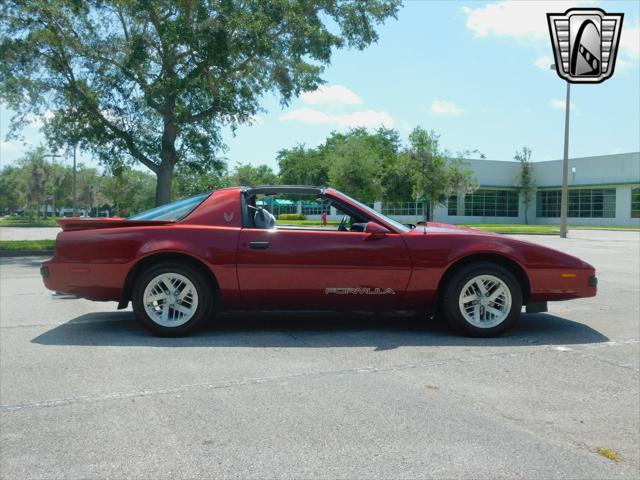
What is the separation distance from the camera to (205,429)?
335 centimetres

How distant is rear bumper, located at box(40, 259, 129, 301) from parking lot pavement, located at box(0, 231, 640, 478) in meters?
0.42

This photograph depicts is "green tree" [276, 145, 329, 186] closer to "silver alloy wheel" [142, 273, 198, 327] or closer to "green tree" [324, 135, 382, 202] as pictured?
"green tree" [324, 135, 382, 202]

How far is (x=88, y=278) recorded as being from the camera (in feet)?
18.7

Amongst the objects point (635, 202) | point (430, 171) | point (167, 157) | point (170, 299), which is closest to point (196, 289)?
point (170, 299)

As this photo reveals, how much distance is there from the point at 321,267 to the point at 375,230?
0.62m

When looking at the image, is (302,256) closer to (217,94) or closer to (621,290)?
(621,290)

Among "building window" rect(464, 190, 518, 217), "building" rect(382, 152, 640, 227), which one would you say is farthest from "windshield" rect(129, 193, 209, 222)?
"building window" rect(464, 190, 518, 217)

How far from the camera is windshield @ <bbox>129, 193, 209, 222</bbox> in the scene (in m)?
5.88

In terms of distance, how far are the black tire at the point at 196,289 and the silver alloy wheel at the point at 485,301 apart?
2.42 metres

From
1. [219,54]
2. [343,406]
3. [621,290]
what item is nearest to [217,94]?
[219,54]

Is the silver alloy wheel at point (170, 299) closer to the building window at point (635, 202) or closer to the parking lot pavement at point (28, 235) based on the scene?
the parking lot pavement at point (28, 235)

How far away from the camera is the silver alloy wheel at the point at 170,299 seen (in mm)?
5582

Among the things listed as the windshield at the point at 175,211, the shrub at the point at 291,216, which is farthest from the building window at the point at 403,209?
the windshield at the point at 175,211

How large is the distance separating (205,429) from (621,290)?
7924 millimetres
